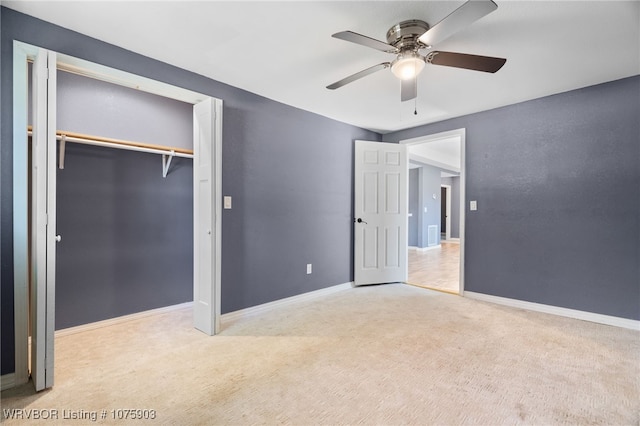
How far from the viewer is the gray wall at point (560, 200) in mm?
2789

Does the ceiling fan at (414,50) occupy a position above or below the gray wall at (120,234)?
above

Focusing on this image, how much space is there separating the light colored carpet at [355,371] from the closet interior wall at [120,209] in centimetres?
32

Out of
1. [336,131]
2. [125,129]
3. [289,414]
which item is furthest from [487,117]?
[125,129]

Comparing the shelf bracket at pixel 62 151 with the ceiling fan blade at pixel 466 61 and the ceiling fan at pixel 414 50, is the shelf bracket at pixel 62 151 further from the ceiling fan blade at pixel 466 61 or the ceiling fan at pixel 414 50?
the ceiling fan blade at pixel 466 61

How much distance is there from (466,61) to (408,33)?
0.41 meters

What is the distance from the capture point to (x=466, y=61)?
73.9 inches

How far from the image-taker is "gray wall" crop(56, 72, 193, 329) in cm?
262

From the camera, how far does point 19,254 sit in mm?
1835

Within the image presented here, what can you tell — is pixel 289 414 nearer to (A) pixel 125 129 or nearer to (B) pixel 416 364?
(B) pixel 416 364

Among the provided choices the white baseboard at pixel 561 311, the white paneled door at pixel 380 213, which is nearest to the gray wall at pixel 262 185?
the white paneled door at pixel 380 213

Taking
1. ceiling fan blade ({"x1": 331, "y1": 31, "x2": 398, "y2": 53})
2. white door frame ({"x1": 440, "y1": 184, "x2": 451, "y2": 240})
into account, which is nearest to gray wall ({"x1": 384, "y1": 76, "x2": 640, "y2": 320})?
ceiling fan blade ({"x1": 331, "y1": 31, "x2": 398, "y2": 53})

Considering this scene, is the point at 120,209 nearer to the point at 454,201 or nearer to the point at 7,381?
the point at 7,381

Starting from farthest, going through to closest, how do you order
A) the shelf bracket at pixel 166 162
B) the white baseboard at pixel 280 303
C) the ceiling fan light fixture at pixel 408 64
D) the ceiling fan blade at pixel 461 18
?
the shelf bracket at pixel 166 162 < the white baseboard at pixel 280 303 < the ceiling fan light fixture at pixel 408 64 < the ceiling fan blade at pixel 461 18

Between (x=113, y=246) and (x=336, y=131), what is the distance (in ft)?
9.60
